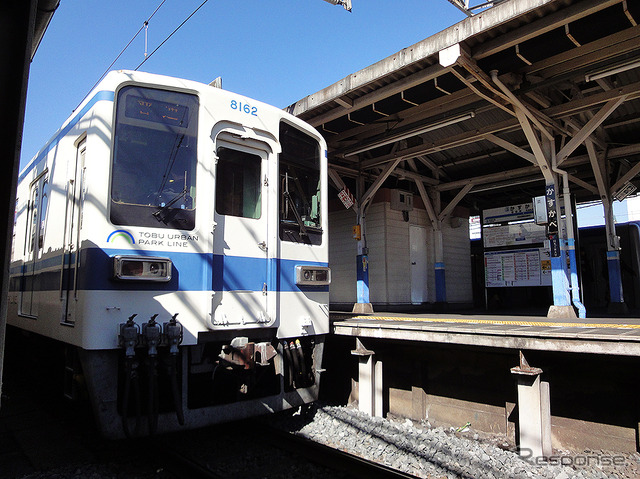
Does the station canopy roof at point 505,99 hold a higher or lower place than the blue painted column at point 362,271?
higher

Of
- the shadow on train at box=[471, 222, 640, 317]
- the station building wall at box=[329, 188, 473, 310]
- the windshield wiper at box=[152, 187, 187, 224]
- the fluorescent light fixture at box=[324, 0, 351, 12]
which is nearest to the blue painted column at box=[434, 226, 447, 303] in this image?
the station building wall at box=[329, 188, 473, 310]

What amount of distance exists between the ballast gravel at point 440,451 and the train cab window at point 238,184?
233cm

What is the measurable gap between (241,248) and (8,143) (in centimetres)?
258

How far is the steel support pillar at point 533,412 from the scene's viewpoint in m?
4.10

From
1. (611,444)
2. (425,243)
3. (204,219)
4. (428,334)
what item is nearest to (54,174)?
(204,219)

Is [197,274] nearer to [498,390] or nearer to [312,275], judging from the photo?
[312,275]

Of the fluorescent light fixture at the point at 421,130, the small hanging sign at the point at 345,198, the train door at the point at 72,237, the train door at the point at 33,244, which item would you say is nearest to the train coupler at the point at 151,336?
the train door at the point at 72,237

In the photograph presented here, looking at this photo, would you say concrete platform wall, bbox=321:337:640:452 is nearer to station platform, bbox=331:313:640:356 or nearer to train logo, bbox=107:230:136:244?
station platform, bbox=331:313:640:356

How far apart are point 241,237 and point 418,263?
8709 millimetres

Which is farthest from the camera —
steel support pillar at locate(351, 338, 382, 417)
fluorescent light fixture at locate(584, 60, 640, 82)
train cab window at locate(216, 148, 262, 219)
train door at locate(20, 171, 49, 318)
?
fluorescent light fixture at locate(584, 60, 640, 82)

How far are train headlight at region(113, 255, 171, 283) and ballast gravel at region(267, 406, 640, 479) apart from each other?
7.37 ft

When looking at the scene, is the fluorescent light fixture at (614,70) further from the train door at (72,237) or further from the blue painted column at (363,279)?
the train door at (72,237)

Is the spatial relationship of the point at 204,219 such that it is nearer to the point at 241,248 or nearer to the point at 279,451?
the point at 241,248

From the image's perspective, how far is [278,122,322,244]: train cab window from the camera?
474 cm
